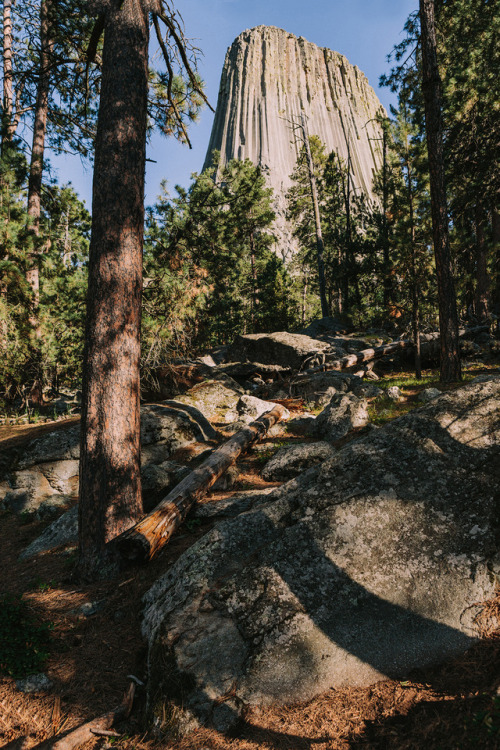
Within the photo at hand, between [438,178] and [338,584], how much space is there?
10262 mm

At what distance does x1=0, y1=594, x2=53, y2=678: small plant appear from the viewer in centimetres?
289

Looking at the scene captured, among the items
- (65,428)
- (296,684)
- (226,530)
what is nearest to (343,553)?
(296,684)

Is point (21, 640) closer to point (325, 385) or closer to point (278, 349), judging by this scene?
point (325, 385)

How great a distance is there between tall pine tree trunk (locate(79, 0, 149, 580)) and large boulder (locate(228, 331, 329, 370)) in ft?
35.9

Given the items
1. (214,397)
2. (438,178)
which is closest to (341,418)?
(214,397)

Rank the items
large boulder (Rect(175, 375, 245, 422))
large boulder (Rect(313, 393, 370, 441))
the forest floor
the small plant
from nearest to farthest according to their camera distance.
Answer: the forest floor, the small plant, large boulder (Rect(313, 393, 370, 441)), large boulder (Rect(175, 375, 245, 422))

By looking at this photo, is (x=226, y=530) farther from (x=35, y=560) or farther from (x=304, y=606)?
(x=35, y=560)

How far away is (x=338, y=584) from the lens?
2.67 meters

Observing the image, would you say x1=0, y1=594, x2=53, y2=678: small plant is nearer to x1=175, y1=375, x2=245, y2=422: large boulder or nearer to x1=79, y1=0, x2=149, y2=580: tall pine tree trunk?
x1=79, y1=0, x2=149, y2=580: tall pine tree trunk

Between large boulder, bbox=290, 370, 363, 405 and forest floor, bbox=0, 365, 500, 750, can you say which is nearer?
forest floor, bbox=0, 365, 500, 750

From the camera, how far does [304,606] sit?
2604 millimetres

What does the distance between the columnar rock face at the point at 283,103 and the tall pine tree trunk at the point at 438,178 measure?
9438cm

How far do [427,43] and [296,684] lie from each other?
1306cm

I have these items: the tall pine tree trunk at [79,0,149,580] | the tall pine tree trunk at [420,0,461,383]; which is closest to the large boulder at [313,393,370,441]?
the tall pine tree trunk at [420,0,461,383]
